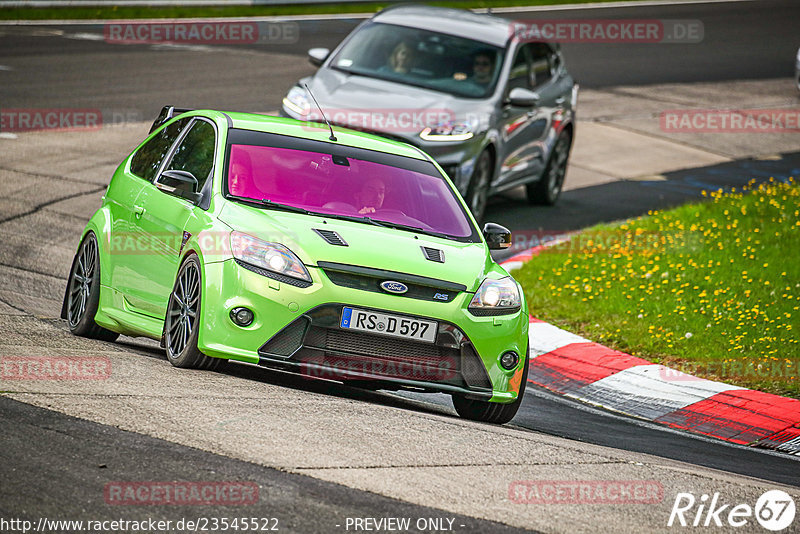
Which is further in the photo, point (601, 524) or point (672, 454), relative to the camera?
point (672, 454)

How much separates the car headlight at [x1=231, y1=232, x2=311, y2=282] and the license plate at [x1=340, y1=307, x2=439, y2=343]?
0.31 meters

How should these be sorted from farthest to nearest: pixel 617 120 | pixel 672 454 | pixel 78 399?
pixel 617 120 → pixel 672 454 → pixel 78 399

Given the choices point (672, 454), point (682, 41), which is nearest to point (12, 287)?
point (672, 454)

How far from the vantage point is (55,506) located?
4.73 metres

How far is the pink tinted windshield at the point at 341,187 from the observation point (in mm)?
7727

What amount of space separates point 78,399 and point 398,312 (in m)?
1.75

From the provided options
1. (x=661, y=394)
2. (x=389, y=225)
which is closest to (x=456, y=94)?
(x=661, y=394)

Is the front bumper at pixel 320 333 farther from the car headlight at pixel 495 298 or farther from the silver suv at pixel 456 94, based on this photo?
the silver suv at pixel 456 94

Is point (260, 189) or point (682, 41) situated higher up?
point (260, 189)

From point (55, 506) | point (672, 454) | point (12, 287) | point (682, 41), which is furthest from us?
point (682, 41)

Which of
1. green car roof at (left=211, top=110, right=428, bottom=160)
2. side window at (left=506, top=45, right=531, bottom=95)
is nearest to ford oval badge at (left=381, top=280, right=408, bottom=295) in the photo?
green car roof at (left=211, top=110, right=428, bottom=160)

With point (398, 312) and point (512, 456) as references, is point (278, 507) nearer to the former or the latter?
point (512, 456)

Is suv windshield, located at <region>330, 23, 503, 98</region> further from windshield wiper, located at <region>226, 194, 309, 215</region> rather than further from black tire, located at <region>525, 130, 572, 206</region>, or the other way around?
windshield wiper, located at <region>226, 194, 309, 215</region>

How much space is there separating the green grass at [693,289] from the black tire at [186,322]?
406cm
